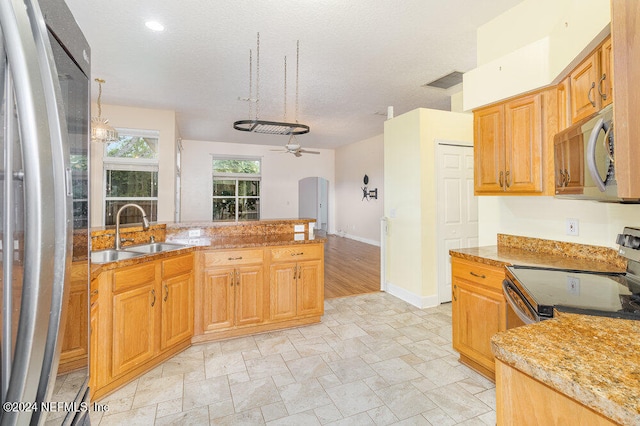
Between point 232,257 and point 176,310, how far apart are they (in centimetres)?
62

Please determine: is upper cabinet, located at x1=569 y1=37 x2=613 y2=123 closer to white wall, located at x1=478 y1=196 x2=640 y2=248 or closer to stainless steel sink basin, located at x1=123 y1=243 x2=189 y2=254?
white wall, located at x1=478 y1=196 x2=640 y2=248

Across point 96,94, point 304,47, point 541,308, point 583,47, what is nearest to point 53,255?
point 541,308

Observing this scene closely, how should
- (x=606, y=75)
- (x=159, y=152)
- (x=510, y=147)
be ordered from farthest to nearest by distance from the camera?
(x=159, y=152) < (x=510, y=147) < (x=606, y=75)

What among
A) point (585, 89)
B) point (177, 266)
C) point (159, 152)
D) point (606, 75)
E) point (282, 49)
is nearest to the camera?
point (606, 75)

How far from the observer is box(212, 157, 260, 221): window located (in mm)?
9562

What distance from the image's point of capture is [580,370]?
2.54 ft

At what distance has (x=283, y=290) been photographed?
10.3ft

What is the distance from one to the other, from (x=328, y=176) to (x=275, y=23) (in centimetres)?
792

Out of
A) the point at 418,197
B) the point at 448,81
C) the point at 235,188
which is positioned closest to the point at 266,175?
the point at 235,188

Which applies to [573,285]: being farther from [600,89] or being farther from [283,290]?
[283,290]

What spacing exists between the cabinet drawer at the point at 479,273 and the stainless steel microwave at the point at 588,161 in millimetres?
631

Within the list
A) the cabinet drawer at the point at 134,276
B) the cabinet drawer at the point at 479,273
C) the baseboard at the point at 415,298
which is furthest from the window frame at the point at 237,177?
the cabinet drawer at the point at 479,273

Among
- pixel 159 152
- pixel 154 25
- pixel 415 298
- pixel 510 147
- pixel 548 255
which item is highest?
pixel 154 25

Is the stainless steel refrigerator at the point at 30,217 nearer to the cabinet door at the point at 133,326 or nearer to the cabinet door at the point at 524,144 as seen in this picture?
the cabinet door at the point at 133,326
